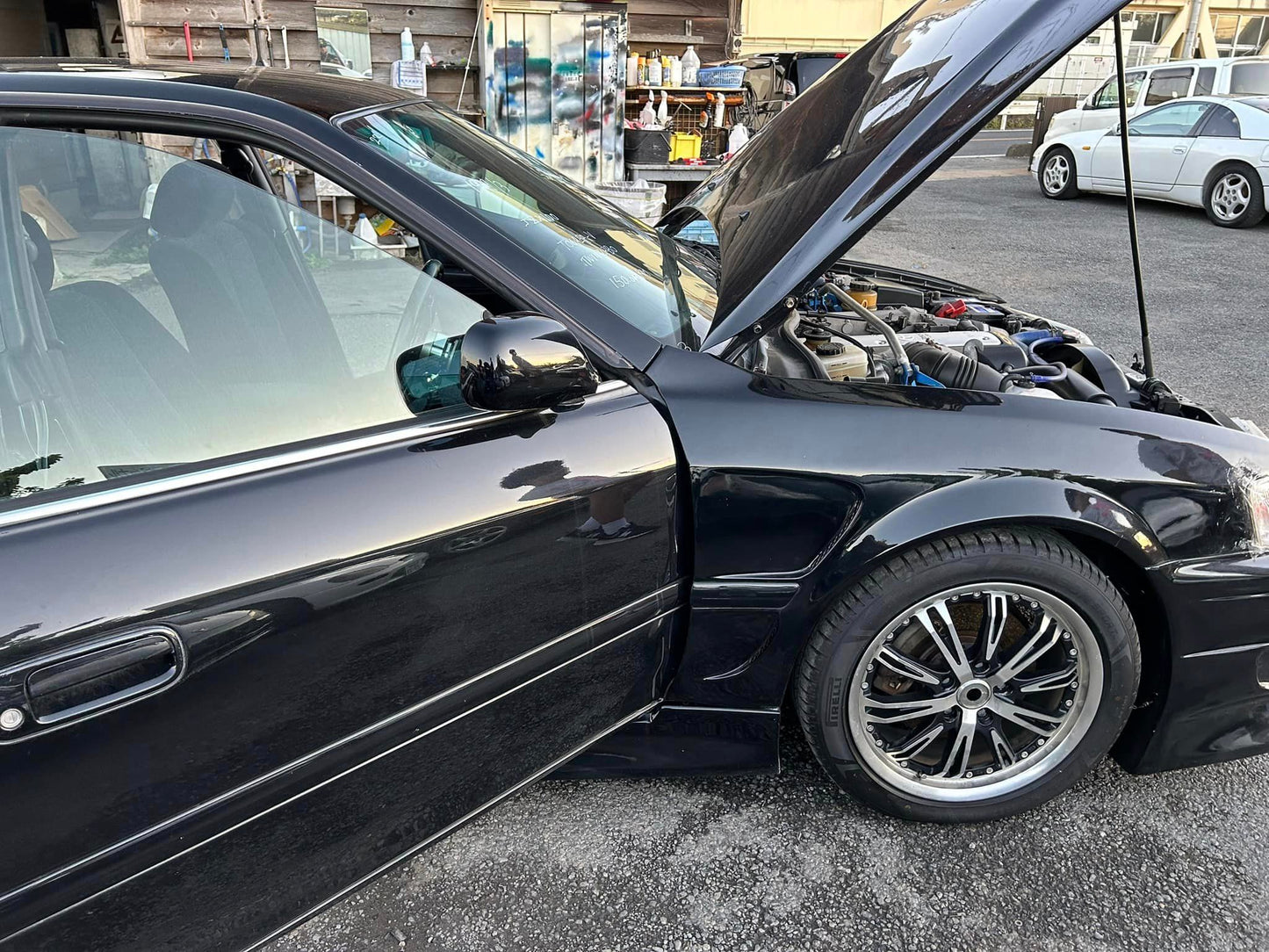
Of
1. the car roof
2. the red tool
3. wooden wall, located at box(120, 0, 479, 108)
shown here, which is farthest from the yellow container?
the car roof

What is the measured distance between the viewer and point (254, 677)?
1.40 meters

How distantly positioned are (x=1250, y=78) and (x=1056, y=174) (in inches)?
105

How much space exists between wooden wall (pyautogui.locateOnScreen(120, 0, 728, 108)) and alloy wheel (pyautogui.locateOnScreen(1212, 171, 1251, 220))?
282 inches

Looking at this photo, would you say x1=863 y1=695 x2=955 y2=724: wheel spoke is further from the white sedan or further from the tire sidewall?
the tire sidewall

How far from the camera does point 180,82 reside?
5.29 feet

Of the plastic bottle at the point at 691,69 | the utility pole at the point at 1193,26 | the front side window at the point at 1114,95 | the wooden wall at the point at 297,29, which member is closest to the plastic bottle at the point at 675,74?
the plastic bottle at the point at 691,69

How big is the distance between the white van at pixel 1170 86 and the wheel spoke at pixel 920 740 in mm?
12173

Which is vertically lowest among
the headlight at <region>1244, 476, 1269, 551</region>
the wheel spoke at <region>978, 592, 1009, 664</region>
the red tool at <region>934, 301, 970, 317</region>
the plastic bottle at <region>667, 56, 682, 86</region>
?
the wheel spoke at <region>978, 592, 1009, 664</region>

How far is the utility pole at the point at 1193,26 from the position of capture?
26719 mm

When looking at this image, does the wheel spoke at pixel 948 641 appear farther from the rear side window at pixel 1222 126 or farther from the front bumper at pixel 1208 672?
the rear side window at pixel 1222 126

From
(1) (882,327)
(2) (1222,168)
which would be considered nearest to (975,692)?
(1) (882,327)

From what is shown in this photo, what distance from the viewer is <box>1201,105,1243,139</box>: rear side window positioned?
10.2 metres

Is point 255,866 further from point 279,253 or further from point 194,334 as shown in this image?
point 279,253

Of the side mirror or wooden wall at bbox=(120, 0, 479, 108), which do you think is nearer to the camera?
the side mirror
